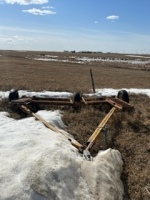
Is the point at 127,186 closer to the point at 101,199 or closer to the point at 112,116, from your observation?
the point at 101,199

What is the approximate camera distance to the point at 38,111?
11.4 meters

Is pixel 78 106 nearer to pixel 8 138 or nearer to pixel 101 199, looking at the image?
pixel 8 138

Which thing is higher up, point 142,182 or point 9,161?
point 9,161

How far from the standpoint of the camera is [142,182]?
23.8 feet

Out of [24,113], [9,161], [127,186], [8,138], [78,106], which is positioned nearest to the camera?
[9,161]

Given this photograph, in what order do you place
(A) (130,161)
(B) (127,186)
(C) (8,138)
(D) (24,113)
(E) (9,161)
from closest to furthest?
(E) (9,161)
(B) (127,186)
(C) (8,138)
(A) (130,161)
(D) (24,113)

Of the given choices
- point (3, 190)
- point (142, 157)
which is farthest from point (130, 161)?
point (3, 190)

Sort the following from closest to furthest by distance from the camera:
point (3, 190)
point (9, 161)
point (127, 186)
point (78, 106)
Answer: point (3, 190)
point (9, 161)
point (127, 186)
point (78, 106)

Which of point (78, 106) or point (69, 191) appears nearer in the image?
point (69, 191)

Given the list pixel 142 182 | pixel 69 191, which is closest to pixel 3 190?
pixel 69 191

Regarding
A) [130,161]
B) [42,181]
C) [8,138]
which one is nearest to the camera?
[42,181]

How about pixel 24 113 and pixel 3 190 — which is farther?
pixel 24 113

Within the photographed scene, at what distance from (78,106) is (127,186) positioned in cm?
534

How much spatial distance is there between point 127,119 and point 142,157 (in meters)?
3.00
